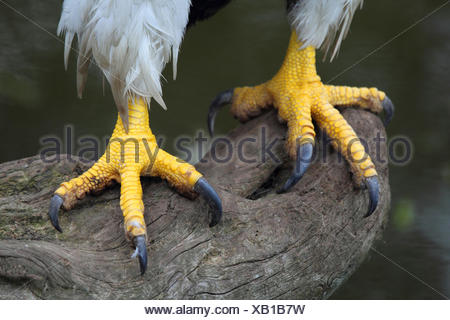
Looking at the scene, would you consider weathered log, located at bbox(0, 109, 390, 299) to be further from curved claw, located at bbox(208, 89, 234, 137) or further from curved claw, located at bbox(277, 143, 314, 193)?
curved claw, located at bbox(208, 89, 234, 137)

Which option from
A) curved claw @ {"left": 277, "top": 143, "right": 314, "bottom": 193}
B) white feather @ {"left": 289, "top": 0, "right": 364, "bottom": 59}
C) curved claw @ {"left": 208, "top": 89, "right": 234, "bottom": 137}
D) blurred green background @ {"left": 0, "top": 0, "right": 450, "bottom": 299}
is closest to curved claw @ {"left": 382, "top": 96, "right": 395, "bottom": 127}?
white feather @ {"left": 289, "top": 0, "right": 364, "bottom": 59}

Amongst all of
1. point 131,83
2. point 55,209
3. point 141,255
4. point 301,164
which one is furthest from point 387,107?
point 55,209

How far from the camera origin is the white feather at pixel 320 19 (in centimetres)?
160

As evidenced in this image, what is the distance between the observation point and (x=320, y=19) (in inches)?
63.7

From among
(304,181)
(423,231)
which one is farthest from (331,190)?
(423,231)

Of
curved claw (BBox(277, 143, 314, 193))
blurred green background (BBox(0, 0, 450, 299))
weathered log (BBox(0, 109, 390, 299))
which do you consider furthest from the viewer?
blurred green background (BBox(0, 0, 450, 299))

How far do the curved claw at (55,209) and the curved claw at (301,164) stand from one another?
60 cm

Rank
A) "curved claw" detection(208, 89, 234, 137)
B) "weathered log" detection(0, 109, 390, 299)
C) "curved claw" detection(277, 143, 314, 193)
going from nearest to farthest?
"weathered log" detection(0, 109, 390, 299) < "curved claw" detection(277, 143, 314, 193) < "curved claw" detection(208, 89, 234, 137)

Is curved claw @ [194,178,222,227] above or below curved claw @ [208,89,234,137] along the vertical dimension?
below

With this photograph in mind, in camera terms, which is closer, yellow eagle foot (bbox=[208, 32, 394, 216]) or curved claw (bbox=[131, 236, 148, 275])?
curved claw (bbox=[131, 236, 148, 275])

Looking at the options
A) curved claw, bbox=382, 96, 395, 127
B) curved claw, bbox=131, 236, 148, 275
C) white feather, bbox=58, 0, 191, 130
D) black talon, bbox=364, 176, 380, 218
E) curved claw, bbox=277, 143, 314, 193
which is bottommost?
curved claw, bbox=131, 236, 148, 275

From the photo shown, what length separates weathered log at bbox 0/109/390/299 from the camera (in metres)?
1.24

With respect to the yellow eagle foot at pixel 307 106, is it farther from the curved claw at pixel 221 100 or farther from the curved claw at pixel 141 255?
the curved claw at pixel 141 255

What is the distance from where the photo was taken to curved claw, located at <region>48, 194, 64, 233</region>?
4.40 ft
